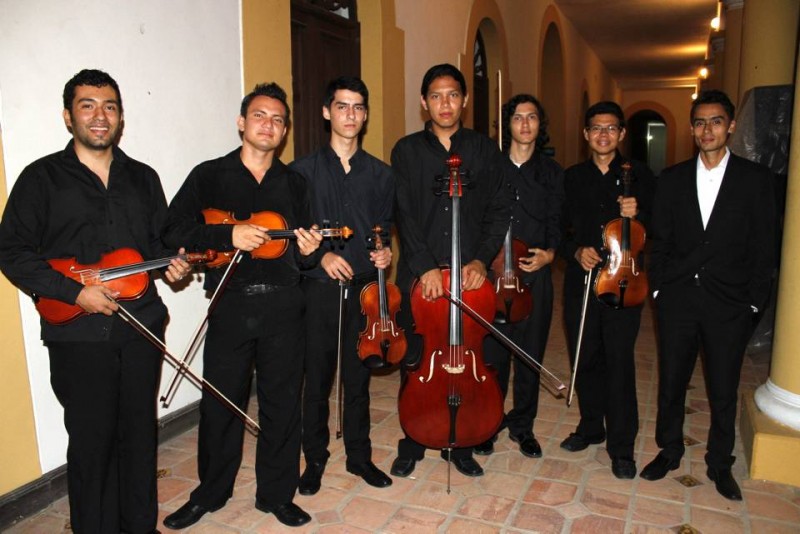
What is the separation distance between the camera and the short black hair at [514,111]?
115 inches

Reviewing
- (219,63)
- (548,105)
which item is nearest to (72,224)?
(219,63)

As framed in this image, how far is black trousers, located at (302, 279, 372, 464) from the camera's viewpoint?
2645 millimetres

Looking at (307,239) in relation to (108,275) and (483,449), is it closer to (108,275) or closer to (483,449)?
(108,275)

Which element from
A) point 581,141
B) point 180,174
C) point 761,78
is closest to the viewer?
point 180,174

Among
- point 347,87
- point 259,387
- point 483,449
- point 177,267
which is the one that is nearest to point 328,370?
point 259,387

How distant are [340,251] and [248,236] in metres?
0.57

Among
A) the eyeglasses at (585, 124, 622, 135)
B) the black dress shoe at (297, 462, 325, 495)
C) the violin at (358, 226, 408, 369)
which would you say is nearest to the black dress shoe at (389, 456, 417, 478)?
the black dress shoe at (297, 462, 325, 495)

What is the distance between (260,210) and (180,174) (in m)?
1.10

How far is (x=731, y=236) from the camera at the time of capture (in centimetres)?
260

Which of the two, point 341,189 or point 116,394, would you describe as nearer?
point 116,394

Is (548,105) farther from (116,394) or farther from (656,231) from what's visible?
(116,394)

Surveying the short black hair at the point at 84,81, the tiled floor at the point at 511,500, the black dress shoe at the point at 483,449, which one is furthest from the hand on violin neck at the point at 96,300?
the black dress shoe at the point at 483,449

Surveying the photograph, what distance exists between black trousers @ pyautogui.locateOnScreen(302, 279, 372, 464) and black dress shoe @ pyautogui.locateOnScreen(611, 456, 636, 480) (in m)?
1.13

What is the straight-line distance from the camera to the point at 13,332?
8.06 feet
